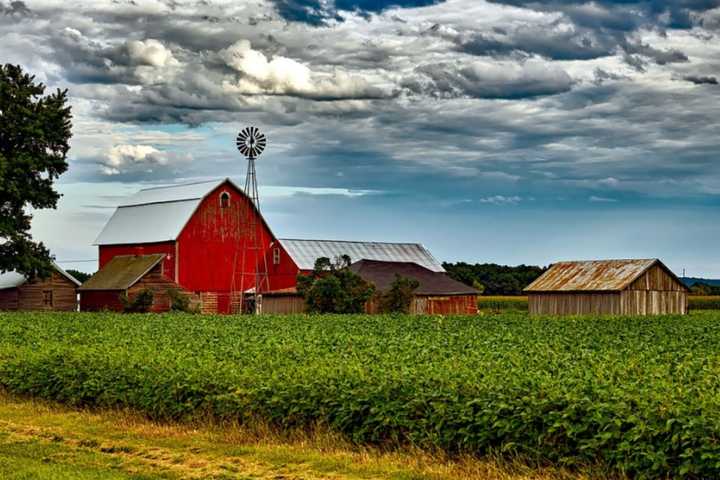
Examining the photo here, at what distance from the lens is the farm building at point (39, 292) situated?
6762 cm

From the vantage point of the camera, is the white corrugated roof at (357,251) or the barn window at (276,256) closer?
the barn window at (276,256)

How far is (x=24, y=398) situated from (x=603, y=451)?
559 inches

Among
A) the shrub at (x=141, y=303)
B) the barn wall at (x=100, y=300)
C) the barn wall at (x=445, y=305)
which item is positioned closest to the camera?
the shrub at (x=141, y=303)

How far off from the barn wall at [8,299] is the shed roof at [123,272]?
4345mm

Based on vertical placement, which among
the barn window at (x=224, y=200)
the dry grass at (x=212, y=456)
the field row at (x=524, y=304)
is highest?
the barn window at (x=224, y=200)

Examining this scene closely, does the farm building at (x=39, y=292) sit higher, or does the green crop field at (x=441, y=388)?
the farm building at (x=39, y=292)

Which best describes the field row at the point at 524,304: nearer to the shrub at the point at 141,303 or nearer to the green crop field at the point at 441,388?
the shrub at the point at 141,303

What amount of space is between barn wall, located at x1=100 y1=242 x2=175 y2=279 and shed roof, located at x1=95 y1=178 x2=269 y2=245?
→ 1.01 ft

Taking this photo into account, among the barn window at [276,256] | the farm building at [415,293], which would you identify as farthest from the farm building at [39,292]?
the farm building at [415,293]

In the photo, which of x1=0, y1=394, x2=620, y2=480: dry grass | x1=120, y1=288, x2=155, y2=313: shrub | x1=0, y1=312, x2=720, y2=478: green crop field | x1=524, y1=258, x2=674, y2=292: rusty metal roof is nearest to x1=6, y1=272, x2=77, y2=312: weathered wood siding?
x1=120, y1=288, x2=155, y2=313: shrub

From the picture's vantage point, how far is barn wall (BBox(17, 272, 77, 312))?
67750mm

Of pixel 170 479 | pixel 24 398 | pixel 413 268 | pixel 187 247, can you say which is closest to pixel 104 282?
pixel 187 247

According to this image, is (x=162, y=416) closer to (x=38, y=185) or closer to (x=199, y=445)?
(x=199, y=445)

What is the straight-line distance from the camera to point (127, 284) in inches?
2571
